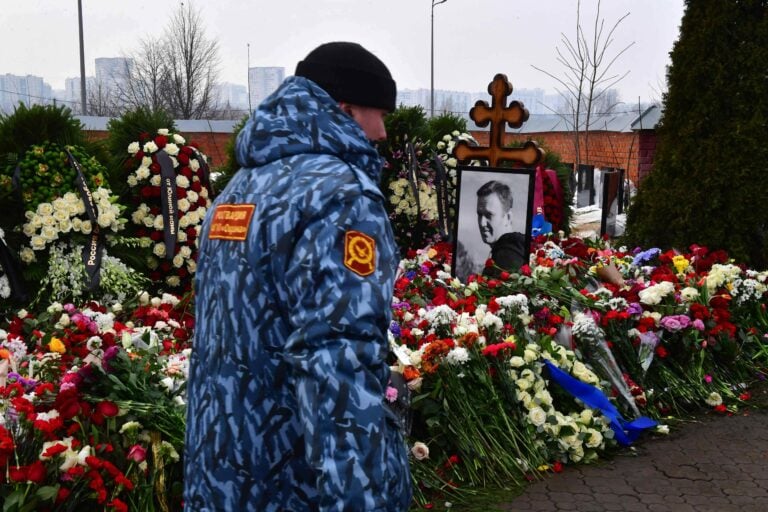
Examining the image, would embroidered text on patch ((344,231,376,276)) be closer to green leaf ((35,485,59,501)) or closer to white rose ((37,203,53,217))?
green leaf ((35,485,59,501))

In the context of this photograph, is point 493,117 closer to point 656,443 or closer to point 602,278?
point 602,278

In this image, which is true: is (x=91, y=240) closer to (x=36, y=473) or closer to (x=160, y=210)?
(x=160, y=210)

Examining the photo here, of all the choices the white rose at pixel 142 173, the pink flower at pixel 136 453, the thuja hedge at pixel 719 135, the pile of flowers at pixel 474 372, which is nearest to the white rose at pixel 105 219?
the pile of flowers at pixel 474 372

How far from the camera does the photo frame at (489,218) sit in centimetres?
669

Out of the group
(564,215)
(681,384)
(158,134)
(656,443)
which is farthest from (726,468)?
(564,215)

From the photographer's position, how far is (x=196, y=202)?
670 cm

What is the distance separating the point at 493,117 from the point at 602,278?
1889 mm

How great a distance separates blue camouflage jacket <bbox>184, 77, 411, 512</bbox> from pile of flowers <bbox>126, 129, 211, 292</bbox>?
4.55 metres

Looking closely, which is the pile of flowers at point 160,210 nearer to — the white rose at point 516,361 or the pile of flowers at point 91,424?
the pile of flowers at point 91,424

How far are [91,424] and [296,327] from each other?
2.04 meters

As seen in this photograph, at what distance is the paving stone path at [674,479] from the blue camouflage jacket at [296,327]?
2.38 m

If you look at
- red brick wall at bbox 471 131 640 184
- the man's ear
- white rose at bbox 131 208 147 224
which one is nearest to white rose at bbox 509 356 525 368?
the man's ear

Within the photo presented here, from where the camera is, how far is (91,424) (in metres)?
3.46

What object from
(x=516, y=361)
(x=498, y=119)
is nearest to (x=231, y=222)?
(x=516, y=361)
